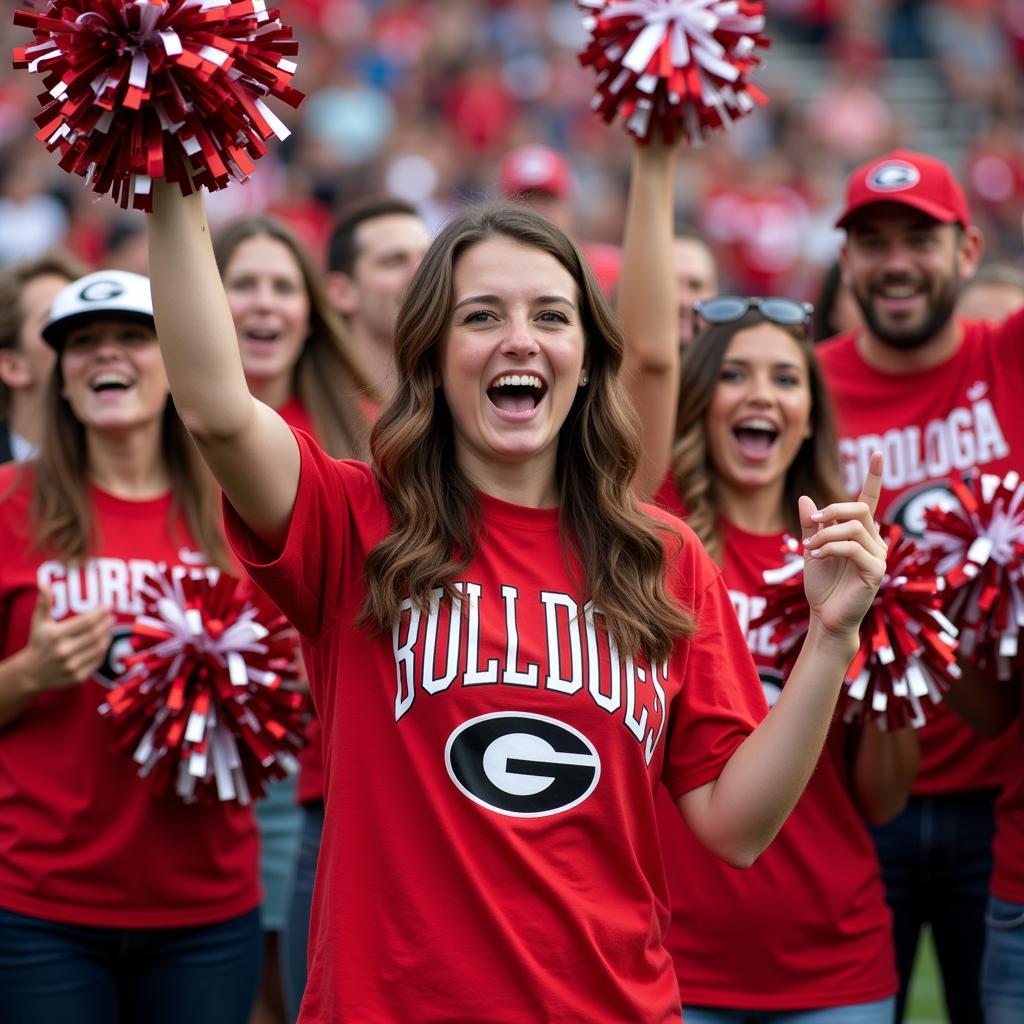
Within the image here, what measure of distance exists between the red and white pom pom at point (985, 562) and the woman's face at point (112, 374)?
1.71m

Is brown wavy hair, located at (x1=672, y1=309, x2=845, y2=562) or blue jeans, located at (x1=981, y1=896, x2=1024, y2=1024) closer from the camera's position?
blue jeans, located at (x1=981, y1=896, x2=1024, y2=1024)

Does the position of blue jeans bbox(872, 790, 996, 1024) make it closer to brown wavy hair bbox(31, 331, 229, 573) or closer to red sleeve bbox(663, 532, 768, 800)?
red sleeve bbox(663, 532, 768, 800)

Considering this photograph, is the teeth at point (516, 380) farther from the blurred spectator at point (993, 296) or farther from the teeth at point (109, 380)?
the blurred spectator at point (993, 296)

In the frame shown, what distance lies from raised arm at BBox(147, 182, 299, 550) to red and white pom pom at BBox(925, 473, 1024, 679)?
1.67 m

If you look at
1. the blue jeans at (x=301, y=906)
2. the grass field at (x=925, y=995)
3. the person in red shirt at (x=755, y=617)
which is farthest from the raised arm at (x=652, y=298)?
the grass field at (x=925, y=995)

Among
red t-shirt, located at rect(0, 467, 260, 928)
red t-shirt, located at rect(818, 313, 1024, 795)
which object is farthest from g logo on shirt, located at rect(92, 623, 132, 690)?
red t-shirt, located at rect(818, 313, 1024, 795)

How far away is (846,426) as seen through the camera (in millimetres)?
4160

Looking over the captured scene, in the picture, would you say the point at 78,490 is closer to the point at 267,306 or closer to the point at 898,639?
the point at 267,306

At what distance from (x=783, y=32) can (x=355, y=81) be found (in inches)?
218

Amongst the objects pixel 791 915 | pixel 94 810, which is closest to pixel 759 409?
pixel 791 915

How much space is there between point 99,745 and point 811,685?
1.64 m

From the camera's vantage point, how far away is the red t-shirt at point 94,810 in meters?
3.46

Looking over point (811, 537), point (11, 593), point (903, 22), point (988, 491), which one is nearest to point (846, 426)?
point (988, 491)

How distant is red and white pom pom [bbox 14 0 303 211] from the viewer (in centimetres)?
216
